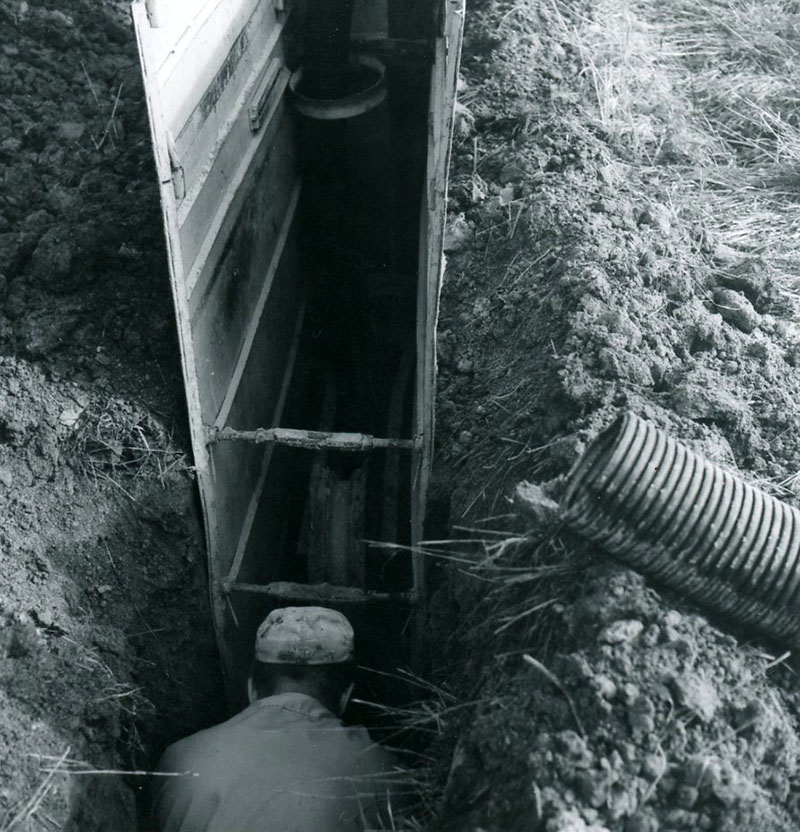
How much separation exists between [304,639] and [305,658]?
0.07 meters

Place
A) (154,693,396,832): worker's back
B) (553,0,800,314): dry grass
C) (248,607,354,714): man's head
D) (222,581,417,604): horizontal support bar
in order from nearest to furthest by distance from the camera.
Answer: (154,693,396,832): worker's back, (248,607,354,714): man's head, (222,581,417,604): horizontal support bar, (553,0,800,314): dry grass

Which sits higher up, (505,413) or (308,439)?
(505,413)

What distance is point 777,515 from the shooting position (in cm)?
221

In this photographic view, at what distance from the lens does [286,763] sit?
2.58 metres

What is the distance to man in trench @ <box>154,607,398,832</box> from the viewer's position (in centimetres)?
244

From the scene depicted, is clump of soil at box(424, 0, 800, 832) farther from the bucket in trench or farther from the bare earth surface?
the bucket in trench

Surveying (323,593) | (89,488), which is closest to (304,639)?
(323,593)

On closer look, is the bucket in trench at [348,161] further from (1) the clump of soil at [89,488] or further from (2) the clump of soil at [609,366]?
(1) the clump of soil at [89,488]

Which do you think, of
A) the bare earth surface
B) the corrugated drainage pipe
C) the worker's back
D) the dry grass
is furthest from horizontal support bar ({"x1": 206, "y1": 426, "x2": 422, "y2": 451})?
the dry grass

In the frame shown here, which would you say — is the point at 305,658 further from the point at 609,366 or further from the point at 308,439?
the point at 609,366

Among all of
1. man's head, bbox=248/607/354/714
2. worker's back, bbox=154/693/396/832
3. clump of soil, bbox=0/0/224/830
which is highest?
clump of soil, bbox=0/0/224/830

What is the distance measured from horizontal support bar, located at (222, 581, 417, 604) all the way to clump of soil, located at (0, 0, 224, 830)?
0.18 metres

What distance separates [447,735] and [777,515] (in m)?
1.02

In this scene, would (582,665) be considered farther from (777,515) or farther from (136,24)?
(136,24)
